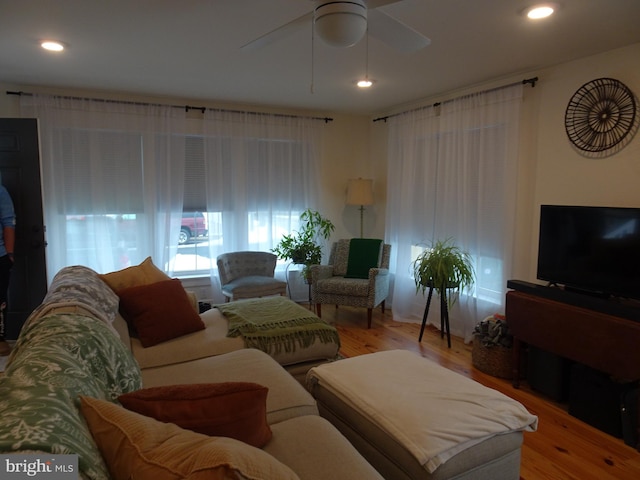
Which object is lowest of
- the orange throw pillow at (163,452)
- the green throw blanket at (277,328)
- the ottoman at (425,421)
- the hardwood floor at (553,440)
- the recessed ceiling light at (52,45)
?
the hardwood floor at (553,440)

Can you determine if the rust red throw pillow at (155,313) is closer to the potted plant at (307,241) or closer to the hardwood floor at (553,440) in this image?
the hardwood floor at (553,440)

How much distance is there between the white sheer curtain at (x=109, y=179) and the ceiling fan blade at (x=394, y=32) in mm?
3133

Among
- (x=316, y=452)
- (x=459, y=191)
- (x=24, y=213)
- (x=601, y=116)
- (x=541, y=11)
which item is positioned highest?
(x=541, y=11)

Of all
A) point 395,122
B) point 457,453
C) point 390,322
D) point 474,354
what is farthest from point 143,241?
point 457,453

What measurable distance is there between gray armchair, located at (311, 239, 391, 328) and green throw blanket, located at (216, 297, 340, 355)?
1.44 m

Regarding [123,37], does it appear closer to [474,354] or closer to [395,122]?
[395,122]

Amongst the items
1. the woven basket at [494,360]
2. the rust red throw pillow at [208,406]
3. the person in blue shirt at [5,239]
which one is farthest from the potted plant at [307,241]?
the rust red throw pillow at [208,406]

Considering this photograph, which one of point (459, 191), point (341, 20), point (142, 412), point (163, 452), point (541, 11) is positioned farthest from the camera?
point (459, 191)

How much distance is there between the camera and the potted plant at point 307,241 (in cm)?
476

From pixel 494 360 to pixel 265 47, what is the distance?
9.29 ft

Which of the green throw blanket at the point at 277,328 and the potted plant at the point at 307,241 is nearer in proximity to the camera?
the green throw blanket at the point at 277,328

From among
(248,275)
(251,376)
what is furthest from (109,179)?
(251,376)

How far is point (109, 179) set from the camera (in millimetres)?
4238

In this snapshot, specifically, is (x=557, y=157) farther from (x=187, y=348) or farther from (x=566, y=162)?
(x=187, y=348)
